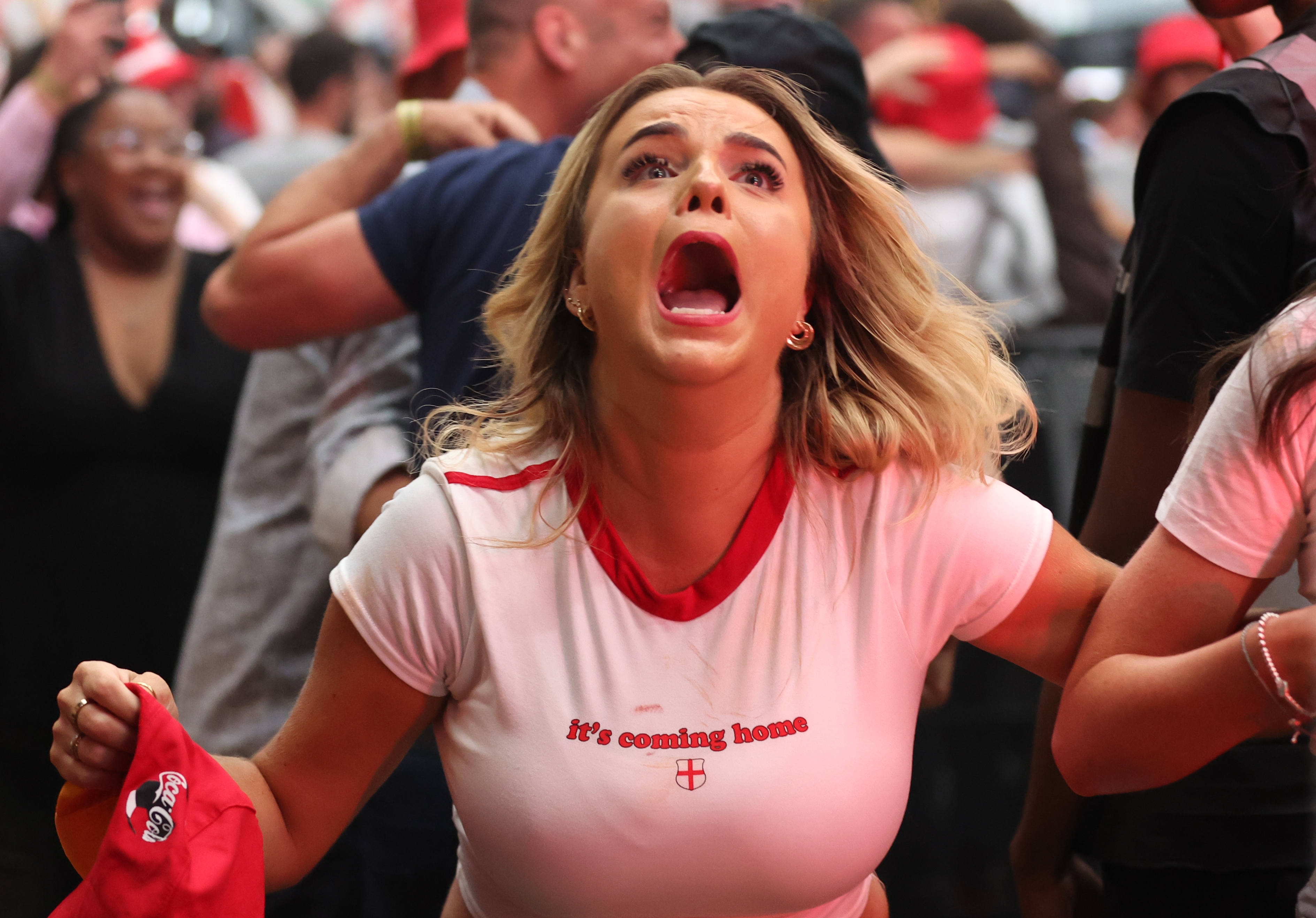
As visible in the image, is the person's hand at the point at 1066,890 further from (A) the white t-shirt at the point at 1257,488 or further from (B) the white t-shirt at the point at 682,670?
(A) the white t-shirt at the point at 1257,488

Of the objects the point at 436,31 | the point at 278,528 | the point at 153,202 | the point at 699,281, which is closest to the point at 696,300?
the point at 699,281

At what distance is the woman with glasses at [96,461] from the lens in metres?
2.56

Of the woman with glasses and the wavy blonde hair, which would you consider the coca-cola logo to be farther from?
the woman with glasses

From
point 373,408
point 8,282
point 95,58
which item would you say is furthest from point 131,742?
point 95,58

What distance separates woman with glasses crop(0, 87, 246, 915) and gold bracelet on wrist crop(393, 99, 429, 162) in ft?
3.20

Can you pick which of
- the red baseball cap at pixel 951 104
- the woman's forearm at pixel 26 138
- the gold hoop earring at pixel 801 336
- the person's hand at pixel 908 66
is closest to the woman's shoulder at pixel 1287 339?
the gold hoop earring at pixel 801 336

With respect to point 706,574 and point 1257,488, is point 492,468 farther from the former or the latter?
point 1257,488

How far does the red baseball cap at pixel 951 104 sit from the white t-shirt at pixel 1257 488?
98.3 inches

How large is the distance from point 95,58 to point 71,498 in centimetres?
109

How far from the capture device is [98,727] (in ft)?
3.70

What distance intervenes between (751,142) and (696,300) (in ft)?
0.56

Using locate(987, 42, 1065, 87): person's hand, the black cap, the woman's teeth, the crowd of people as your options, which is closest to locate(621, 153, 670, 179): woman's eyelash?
the crowd of people

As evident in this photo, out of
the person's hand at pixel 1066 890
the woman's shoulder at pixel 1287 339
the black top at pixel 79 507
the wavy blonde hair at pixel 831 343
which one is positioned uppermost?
the woman's shoulder at pixel 1287 339

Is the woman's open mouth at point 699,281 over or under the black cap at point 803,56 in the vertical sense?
under
